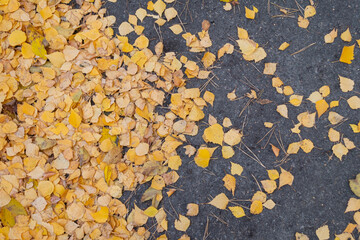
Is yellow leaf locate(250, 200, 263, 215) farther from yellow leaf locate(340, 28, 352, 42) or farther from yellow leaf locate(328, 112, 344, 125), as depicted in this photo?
yellow leaf locate(340, 28, 352, 42)

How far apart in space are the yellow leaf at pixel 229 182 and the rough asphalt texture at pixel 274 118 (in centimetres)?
3

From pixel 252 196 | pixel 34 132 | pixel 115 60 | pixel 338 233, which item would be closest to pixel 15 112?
pixel 34 132

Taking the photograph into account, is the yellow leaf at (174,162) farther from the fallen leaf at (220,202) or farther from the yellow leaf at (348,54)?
the yellow leaf at (348,54)

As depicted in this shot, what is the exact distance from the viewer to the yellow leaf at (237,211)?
2.29 metres

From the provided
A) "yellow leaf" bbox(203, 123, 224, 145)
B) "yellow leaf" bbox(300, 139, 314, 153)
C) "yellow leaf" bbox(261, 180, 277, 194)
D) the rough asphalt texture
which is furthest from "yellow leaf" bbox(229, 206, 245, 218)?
"yellow leaf" bbox(300, 139, 314, 153)

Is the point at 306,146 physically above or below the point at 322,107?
below

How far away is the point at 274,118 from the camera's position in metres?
2.40

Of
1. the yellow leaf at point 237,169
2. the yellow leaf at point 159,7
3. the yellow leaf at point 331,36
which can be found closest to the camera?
the yellow leaf at point 237,169

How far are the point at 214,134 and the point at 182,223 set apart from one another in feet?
2.01

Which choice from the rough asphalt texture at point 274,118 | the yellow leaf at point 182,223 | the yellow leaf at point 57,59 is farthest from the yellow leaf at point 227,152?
the yellow leaf at point 57,59

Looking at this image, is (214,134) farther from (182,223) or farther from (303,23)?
(303,23)

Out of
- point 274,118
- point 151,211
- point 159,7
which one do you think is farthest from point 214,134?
point 159,7

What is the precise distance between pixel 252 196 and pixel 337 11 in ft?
4.57

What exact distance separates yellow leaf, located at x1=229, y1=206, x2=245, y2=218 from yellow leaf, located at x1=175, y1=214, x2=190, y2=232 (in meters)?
0.29
